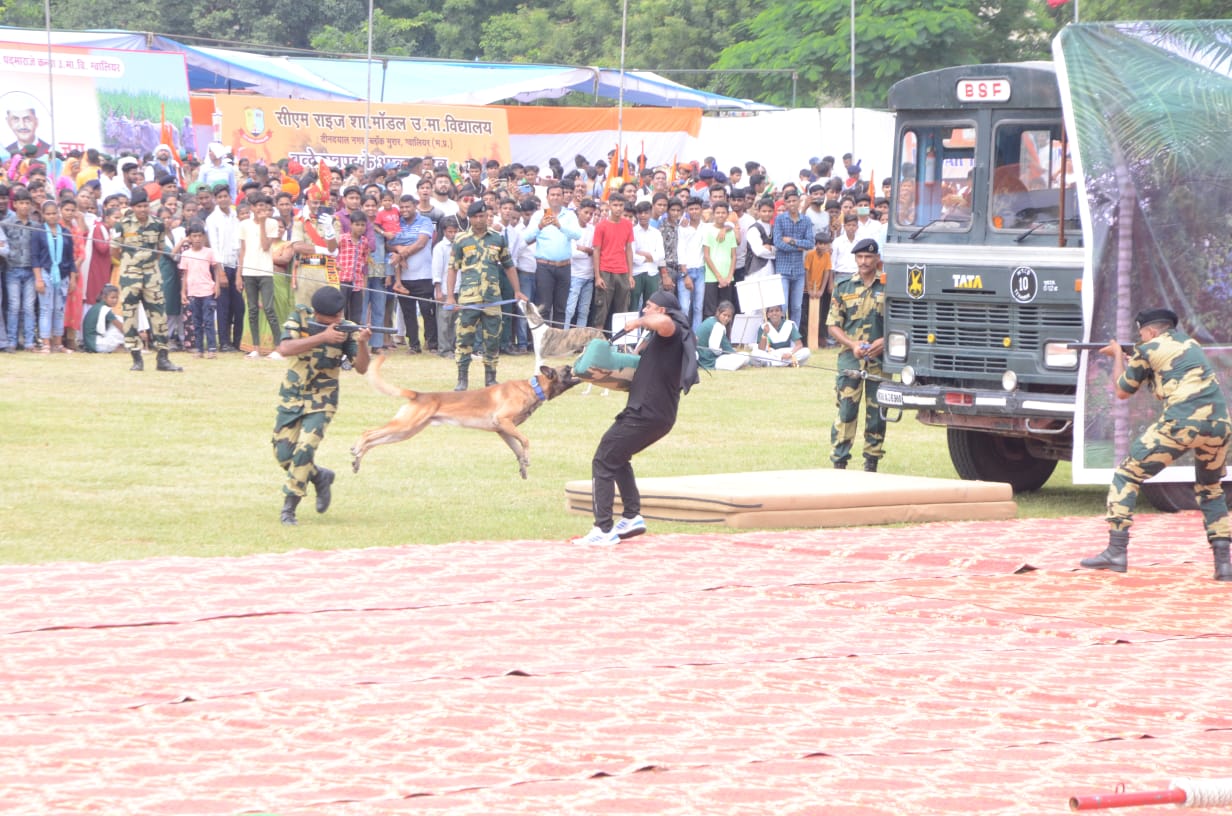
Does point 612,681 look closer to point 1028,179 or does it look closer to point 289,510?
point 289,510

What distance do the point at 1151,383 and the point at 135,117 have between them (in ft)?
72.6

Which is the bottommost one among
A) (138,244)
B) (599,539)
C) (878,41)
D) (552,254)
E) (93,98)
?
(599,539)

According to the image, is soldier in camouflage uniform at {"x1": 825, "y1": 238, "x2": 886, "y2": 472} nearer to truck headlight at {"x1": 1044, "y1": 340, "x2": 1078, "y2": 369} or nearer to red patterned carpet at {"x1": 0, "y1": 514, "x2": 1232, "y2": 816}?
truck headlight at {"x1": 1044, "y1": 340, "x2": 1078, "y2": 369}

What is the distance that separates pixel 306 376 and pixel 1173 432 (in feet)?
17.7

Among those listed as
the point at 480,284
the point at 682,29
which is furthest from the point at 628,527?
the point at 682,29

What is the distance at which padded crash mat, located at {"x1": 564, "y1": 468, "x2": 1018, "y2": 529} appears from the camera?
502 inches

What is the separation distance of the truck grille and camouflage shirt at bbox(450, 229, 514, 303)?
6.04m

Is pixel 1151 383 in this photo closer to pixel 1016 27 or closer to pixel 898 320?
pixel 898 320

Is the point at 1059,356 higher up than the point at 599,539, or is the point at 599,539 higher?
the point at 1059,356

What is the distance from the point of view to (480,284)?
1938 centimetres

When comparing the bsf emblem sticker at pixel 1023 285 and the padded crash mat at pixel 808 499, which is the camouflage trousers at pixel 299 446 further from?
the bsf emblem sticker at pixel 1023 285

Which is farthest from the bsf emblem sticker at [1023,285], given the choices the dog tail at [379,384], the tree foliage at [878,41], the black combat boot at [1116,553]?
the tree foliage at [878,41]

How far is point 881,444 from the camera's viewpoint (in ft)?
48.7

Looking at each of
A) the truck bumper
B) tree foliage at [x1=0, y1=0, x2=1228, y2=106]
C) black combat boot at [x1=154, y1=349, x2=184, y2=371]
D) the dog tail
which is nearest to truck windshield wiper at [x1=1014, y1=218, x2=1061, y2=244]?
the truck bumper
